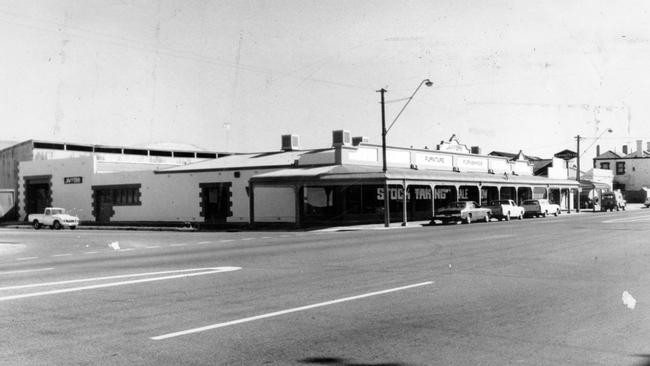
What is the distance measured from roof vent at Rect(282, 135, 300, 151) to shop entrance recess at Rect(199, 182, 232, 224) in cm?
760

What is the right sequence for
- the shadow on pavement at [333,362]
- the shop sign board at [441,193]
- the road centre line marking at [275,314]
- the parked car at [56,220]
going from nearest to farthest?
1. the shadow on pavement at [333,362]
2. the road centre line marking at [275,314]
3. the parked car at [56,220]
4. the shop sign board at [441,193]

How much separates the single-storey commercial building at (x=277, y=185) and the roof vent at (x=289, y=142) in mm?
80

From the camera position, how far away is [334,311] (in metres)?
8.53

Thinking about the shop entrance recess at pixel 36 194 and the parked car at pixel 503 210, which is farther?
the shop entrance recess at pixel 36 194

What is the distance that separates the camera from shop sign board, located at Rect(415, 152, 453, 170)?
4734 centimetres

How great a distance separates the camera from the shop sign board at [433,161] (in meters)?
47.3

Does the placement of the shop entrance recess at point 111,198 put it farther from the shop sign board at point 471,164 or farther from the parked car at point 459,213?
the shop sign board at point 471,164

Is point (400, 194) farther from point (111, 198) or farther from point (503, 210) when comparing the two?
point (111, 198)

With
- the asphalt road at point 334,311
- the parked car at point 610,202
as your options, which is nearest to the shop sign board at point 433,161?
the parked car at point 610,202

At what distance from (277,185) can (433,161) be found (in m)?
15.4

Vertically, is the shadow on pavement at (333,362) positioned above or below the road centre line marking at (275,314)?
below

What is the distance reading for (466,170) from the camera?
53.7 meters

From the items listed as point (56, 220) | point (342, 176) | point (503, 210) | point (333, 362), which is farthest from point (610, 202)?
point (333, 362)

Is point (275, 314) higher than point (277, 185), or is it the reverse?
point (277, 185)
